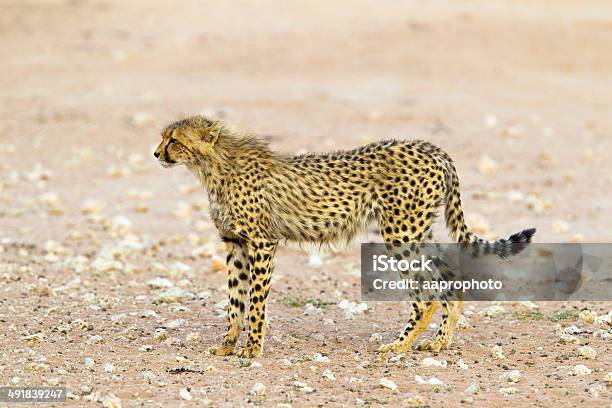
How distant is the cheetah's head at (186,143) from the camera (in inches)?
299

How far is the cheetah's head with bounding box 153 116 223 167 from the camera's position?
7594 millimetres

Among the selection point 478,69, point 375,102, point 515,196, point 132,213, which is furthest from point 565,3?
point 132,213

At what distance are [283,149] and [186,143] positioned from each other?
298 inches

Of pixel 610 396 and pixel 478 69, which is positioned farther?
pixel 478 69

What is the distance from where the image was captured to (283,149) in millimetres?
15156

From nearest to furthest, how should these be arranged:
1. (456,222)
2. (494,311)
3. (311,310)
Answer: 1. (456,222)
2. (494,311)
3. (311,310)

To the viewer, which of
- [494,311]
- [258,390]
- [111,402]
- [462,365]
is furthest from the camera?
[494,311]

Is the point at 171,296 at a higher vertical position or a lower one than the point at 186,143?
lower

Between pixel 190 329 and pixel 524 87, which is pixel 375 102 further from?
pixel 190 329

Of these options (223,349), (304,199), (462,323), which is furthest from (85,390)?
(462,323)

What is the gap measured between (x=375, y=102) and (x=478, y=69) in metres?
3.15

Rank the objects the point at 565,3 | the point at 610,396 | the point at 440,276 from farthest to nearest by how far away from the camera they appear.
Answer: the point at 565,3 < the point at 440,276 < the point at 610,396

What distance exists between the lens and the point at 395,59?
815 inches

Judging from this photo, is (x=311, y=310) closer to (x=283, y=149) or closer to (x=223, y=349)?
(x=223, y=349)
